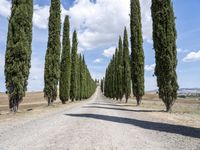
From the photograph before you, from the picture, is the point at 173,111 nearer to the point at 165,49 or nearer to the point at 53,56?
the point at 165,49

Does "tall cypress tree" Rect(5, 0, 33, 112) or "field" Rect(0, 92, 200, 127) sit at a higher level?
"tall cypress tree" Rect(5, 0, 33, 112)

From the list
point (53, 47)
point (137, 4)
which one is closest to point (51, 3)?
point (53, 47)

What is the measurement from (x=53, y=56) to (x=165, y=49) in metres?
15.0

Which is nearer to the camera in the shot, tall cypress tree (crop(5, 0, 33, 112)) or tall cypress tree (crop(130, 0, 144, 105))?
tall cypress tree (crop(5, 0, 33, 112))

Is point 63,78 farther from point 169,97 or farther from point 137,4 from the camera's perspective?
point 169,97

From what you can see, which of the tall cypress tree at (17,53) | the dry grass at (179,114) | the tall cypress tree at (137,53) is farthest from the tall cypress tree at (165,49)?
the tall cypress tree at (137,53)

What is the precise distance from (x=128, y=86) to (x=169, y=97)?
2669cm

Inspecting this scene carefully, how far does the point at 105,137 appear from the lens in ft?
32.0

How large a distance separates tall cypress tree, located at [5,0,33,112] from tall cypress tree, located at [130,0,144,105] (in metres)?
17.1

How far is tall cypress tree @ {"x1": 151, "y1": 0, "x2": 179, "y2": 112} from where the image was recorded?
2450cm

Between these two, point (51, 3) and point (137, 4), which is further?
point (137, 4)

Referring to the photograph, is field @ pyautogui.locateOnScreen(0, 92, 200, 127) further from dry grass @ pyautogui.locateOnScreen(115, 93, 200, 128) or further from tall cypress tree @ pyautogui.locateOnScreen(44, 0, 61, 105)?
tall cypress tree @ pyautogui.locateOnScreen(44, 0, 61, 105)

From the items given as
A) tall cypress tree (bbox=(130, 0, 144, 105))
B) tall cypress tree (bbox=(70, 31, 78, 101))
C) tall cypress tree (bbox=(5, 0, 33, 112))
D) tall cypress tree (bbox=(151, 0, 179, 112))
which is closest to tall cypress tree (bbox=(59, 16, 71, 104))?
tall cypress tree (bbox=(70, 31, 78, 101))

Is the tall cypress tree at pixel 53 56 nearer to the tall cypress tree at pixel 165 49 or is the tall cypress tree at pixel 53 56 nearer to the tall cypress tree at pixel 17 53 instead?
the tall cypress tree at pixel 17 53
